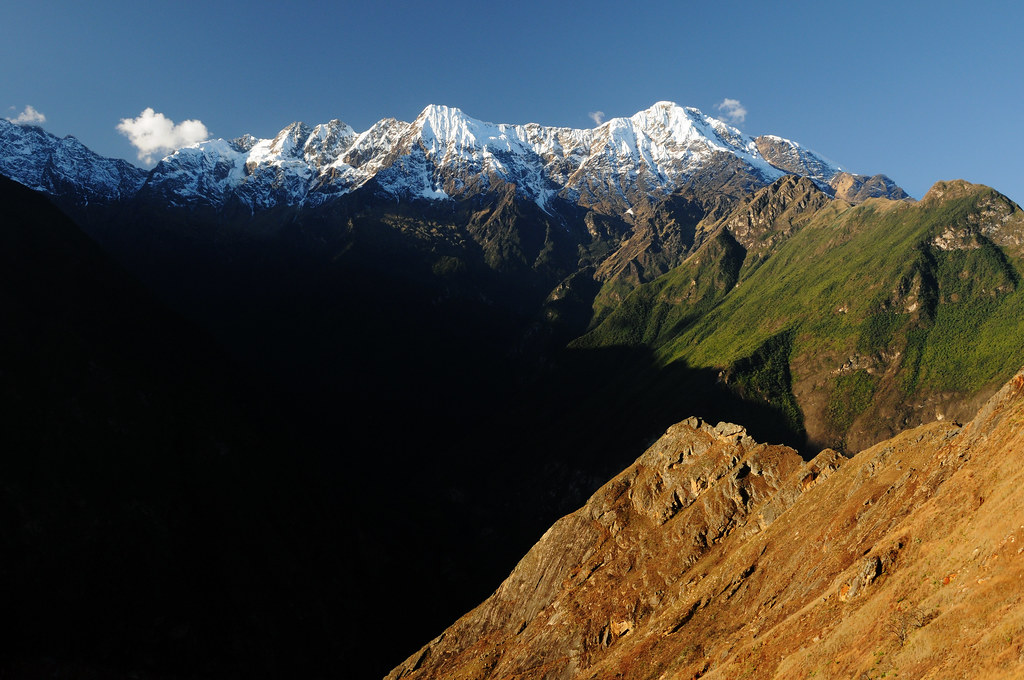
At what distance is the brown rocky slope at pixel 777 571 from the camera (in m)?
39.9

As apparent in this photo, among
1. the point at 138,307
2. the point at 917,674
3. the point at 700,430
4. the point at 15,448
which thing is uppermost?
the point at 138,307

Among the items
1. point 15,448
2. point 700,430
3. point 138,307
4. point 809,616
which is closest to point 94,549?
point 15,448

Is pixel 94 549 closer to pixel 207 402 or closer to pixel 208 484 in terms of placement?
pixel 208 484

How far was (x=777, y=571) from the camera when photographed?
61.6 meters

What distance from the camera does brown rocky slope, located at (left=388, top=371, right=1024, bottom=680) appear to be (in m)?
39.9

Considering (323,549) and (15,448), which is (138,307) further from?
(323,549)

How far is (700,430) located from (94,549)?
129m

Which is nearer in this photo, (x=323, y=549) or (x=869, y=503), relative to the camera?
(x=869, y=503)

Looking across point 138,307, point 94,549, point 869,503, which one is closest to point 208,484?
point 94,549

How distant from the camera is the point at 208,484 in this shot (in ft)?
515

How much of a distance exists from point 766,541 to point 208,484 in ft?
468

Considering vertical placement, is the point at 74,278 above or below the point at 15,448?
above

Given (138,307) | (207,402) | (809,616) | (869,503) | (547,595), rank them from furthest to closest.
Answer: (138,307)
(207,402)
(547,595)
(869,503)
(809,616)

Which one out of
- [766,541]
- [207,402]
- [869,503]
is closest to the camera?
[869,503]
